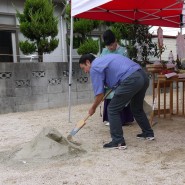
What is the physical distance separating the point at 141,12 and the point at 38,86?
9.57ft

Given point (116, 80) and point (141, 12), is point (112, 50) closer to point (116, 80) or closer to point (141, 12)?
point (116, 80)

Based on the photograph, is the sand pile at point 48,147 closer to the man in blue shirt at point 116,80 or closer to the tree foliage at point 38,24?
the man in blue shirt at point 116,80

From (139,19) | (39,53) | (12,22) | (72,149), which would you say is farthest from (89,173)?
(12,22)

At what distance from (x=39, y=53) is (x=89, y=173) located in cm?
526

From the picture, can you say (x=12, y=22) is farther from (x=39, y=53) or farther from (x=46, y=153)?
(x=46, y=153)

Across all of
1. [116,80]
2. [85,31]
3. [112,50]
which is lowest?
[116,80]

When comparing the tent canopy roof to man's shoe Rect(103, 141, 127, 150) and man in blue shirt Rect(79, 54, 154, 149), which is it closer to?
man in blue shirt Rect(79, 54, 154, 149)

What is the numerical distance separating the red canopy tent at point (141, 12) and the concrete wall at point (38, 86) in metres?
1.74

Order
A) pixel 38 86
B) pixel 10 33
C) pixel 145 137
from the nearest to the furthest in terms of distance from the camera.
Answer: pixel 145 137, pixel 38 86, pixel 10 33

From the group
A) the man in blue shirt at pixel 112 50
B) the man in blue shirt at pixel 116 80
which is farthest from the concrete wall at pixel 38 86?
the man in blue shirt at pixel 116 80

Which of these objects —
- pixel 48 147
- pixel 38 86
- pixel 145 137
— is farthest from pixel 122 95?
pixel 38 86

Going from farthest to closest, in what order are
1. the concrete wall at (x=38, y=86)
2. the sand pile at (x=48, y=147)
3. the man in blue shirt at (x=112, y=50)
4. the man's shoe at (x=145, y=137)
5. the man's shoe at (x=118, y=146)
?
the concrete wall at (x=38, y=86)
the man in blue shirt at (x=112, y=50)
the man's shoe at (x=145, y=137)
the man's shoe at (x=118, y=146)
the sand pile at (x=48, y=147)

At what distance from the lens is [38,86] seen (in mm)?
6652

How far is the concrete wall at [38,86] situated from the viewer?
6.27 metres
